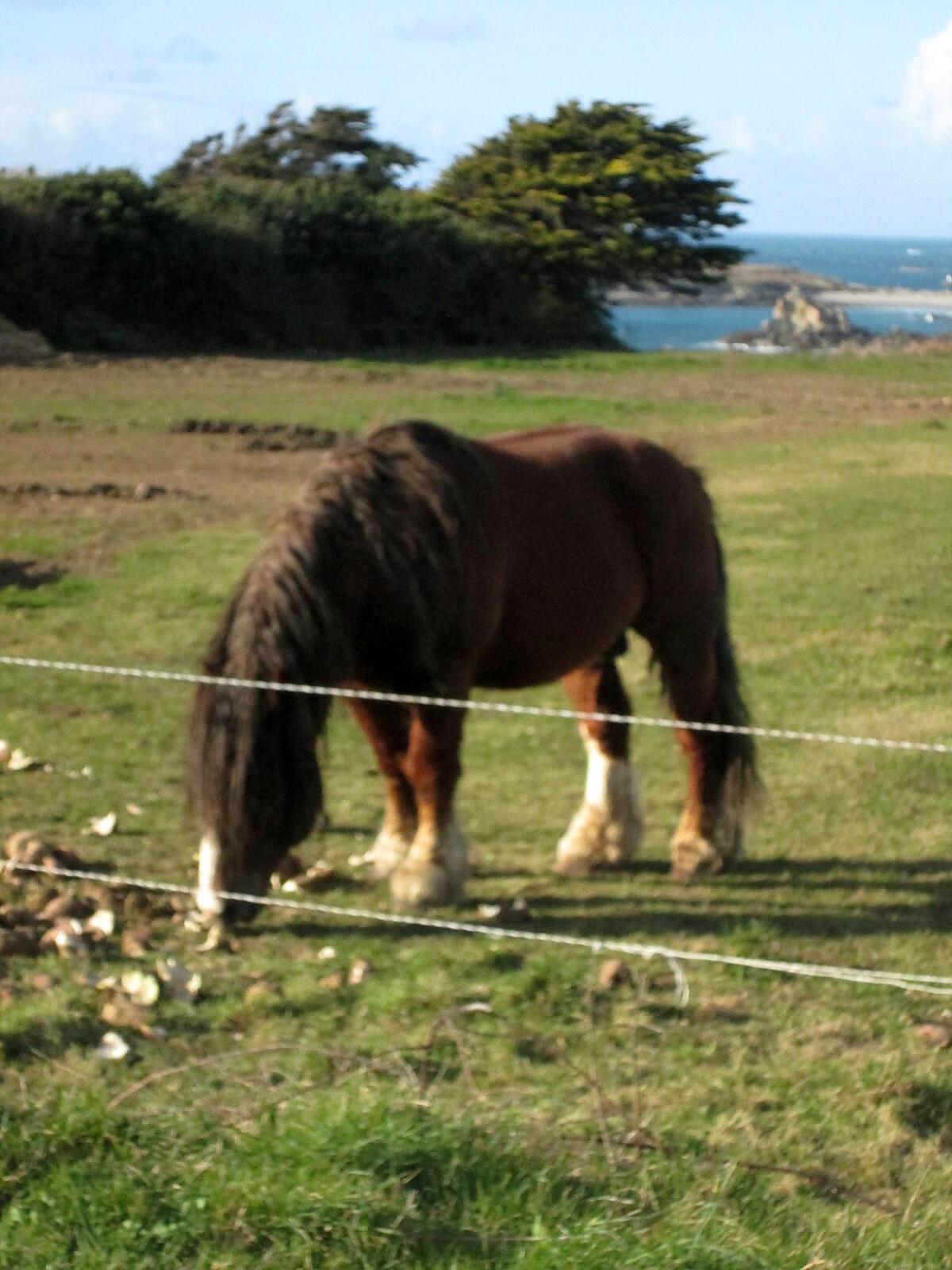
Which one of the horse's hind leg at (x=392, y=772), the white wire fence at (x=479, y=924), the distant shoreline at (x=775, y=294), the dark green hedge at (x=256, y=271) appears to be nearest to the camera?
the white wire fence at (x=479, y=924)

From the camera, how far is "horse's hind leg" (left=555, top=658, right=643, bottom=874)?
20.7 feet

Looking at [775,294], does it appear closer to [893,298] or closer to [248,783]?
[893,298]

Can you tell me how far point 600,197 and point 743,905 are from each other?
35.4 metres

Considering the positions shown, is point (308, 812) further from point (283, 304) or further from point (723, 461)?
point (283, 304)

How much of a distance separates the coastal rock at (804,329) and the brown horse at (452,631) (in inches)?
1362

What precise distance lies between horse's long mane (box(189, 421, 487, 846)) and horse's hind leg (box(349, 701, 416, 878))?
0.21m

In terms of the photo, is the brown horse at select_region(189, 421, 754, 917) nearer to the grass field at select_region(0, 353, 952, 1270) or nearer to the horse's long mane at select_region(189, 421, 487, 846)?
the horse's long mane at select_region(189, 421, 487, 846)

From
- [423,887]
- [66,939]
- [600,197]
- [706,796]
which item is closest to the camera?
[66,939]

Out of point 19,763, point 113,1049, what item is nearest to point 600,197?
point 19,763

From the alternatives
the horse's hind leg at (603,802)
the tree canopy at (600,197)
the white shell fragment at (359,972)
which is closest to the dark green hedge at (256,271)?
the tree canopy at (600,197)

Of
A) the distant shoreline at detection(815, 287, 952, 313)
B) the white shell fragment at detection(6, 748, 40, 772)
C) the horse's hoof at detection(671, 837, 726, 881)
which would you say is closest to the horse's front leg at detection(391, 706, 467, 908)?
the horse's hoof at detection(671, 837, 726, 881)

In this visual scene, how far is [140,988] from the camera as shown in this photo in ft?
15.4

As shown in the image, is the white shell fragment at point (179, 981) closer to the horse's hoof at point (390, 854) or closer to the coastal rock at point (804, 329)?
the horse's hoof at point (390, 854)

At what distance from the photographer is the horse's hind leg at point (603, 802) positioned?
20.7 feet
